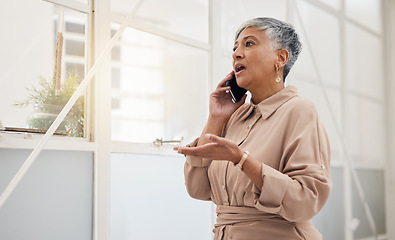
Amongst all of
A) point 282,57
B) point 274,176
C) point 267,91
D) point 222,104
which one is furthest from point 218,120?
point 274,176

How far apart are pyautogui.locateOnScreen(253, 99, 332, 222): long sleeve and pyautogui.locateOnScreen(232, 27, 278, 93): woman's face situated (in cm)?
20

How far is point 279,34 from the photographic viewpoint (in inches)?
67.1

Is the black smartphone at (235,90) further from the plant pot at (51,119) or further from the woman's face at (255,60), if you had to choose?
the plant pot at (51,119)

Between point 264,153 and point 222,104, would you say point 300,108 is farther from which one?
point 222,104

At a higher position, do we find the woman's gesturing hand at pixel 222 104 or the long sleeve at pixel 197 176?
the woman's gesturing hand at pixel 222 104

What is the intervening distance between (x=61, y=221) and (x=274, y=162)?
1.04 metres

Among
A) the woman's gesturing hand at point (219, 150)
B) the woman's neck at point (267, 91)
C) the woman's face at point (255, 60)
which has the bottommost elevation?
the woman's gesturing hand at point (219, 150)

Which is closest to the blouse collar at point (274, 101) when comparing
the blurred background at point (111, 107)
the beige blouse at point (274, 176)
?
the beige blouse at point (274, 176)

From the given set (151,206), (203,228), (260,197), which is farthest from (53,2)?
(203,228)

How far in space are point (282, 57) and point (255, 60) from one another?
0.10 meters

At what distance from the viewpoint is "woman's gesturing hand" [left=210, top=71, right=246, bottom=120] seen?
5.96ft

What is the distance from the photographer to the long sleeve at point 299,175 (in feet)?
4.67

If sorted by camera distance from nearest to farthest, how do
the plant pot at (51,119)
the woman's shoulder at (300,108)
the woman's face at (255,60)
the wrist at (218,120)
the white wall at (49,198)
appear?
the woman's shoulder at (300,108) < the woman's face at (255,60) < the wrist at (218,120) < the white wall at (49,198) < the plant pot at (51,119)

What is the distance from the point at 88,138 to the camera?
89.5 inches
